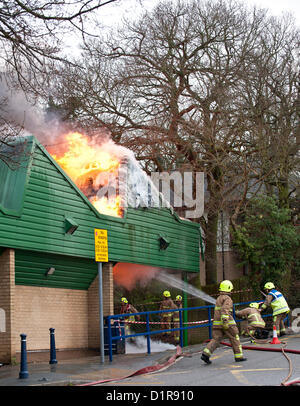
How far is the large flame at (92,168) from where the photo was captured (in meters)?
17.5

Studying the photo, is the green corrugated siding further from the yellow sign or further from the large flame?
the yellow sign

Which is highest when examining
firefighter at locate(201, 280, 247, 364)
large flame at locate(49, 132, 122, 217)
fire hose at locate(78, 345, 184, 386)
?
large flame at locate(49, 132, 122, 217)

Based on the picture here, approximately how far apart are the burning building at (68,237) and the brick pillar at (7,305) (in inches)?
0.8

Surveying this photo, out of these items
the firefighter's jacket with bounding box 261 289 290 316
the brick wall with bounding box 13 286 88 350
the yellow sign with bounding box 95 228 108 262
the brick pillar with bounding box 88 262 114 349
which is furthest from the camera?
the firefighter's jacket with bounding box 261 289 290 316

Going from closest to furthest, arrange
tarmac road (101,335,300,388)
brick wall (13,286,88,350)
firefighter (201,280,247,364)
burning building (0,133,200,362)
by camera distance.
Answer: tarmac road (101,335,300,388) → firefighter (201,280,247,364) → burning building (0,133,200,362) → brick wall (13,286,88,350)

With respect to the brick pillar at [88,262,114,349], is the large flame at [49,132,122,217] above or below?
above

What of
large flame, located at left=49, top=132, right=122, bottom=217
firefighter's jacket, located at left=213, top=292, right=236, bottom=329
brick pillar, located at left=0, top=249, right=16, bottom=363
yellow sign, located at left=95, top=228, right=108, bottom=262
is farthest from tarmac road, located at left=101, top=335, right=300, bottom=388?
large flame, located at left=49, top=132, right=122, bottom=217

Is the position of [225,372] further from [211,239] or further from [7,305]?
[211,239]

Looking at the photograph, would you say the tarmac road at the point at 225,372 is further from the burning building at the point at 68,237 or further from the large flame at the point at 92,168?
the large flame at the point at 92,168

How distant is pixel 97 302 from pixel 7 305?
3.99 meters

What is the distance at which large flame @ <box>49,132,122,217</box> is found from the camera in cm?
1747

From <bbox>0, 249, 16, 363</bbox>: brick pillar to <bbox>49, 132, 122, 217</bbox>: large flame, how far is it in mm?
4072

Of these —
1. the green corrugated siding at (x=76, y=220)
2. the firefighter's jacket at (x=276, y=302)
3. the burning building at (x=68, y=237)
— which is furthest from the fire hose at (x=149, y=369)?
the firefighter's jacket at (x=276, y=302)

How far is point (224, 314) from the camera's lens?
41.3ft
